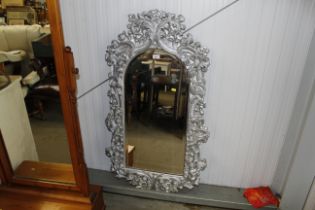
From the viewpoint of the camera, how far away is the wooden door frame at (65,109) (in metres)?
0.97

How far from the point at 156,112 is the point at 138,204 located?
68 cm

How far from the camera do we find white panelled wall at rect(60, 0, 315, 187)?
1239 mm

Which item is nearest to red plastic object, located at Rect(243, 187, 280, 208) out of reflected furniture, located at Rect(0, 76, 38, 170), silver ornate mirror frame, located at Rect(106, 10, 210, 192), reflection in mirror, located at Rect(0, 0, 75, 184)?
silver ornate mirror frame, located at Rect(106, 10, 210, 192)

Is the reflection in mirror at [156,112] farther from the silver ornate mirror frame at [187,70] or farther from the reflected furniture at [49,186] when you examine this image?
the reflected furniture at [49,186]

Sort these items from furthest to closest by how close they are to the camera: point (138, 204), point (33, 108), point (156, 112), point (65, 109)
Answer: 1. point (138, 204)
2. point (156, 112)
3. point (33, 108)
4. point (65, 109)

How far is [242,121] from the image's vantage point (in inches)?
57.8

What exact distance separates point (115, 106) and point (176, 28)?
0.60 metres

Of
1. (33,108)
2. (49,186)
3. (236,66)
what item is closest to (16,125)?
(33,108)

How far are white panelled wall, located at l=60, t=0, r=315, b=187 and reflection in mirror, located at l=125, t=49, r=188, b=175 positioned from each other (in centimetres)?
17

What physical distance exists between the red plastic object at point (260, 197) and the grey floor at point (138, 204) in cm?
26

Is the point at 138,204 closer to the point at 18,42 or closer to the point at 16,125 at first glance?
the point at 16,125

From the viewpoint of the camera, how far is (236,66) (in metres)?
1.34

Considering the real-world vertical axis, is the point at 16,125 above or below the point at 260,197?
above

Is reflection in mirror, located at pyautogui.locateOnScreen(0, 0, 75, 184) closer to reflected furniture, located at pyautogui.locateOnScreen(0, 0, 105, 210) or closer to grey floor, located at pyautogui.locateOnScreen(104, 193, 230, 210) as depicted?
reflected furniture, located at pyautogui.locateOnScreen(0, 0, 105, 210)
